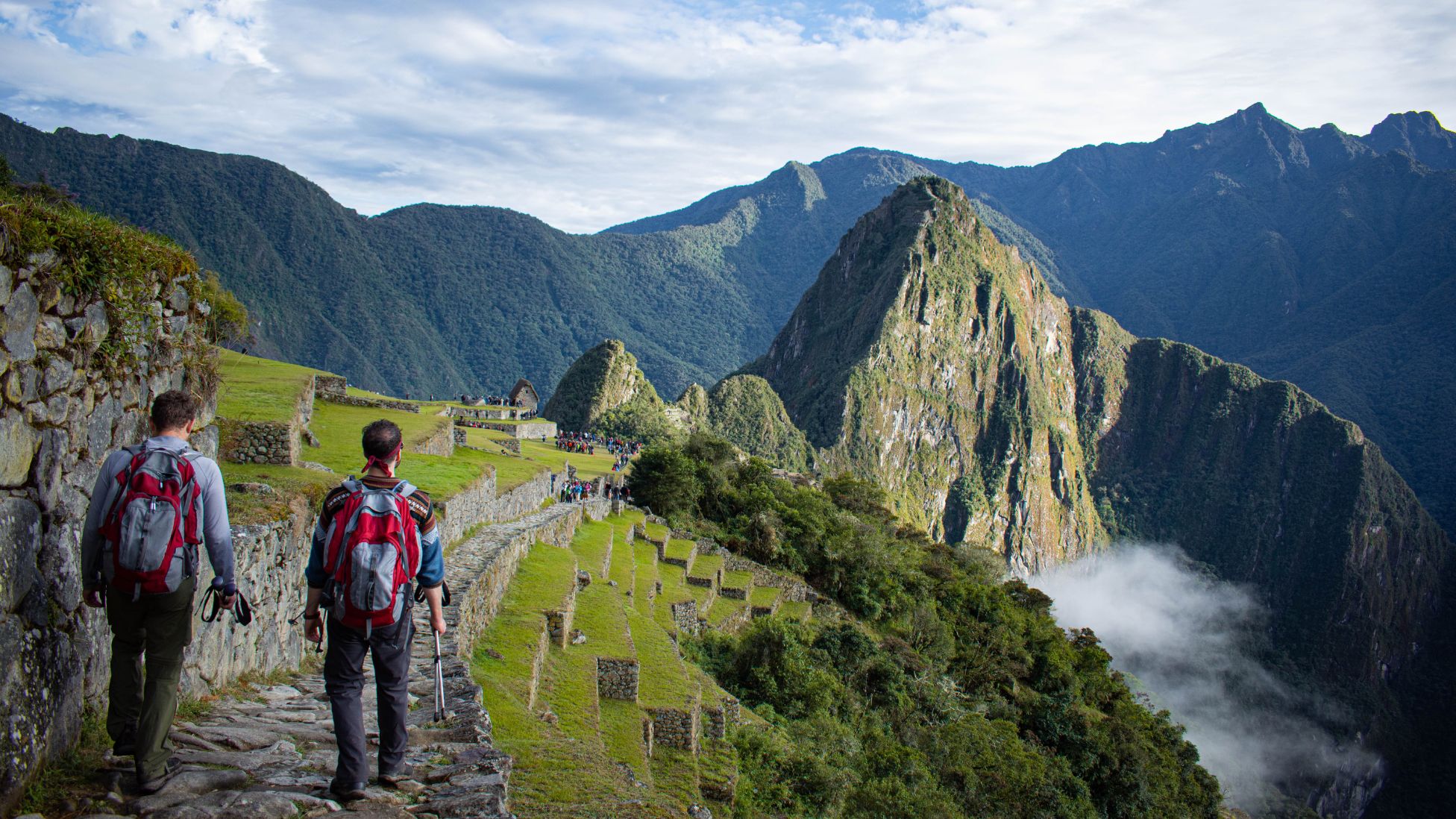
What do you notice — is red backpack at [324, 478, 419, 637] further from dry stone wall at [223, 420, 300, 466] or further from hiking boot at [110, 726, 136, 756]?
dry stone wall at [223, 420, 300, 466]

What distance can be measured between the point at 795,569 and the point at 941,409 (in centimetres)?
11858

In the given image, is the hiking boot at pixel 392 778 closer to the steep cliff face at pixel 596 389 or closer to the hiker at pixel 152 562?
the hiker at pixel 152 562

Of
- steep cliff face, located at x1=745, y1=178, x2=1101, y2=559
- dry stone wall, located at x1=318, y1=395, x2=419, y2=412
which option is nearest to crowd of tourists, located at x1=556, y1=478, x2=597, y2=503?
dry stone wall, located at x1=318, y1=395, x2=419, y2=412

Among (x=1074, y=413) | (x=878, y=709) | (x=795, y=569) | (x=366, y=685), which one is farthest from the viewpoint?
(x=1074, y=413)

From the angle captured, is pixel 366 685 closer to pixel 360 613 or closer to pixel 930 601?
pixel 360 613

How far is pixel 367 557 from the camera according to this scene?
174 inches

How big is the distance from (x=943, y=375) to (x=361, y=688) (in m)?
152

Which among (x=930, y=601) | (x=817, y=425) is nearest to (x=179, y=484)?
(x=930, y=601)

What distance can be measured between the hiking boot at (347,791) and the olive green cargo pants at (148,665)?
83 cm

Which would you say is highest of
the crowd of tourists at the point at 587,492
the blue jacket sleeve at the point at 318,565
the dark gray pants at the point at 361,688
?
the blue jacket sleeve at the point at 318,565

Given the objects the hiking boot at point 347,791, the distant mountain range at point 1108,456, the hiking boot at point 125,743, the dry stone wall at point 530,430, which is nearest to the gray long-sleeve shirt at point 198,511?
the hiking boot at point 125,743

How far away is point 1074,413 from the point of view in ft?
611

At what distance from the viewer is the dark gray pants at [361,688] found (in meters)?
4.51

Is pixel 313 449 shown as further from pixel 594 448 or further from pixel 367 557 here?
pixel 594 448
